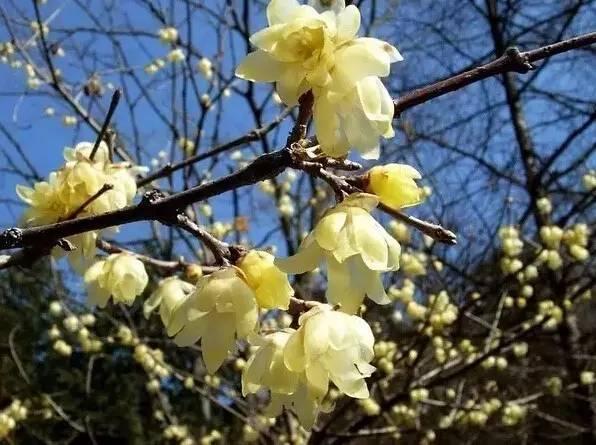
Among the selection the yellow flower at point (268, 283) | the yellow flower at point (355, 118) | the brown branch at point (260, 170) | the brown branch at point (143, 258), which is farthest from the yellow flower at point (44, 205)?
the yellow flower at point (355, 118)

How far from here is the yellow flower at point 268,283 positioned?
34.1 inches

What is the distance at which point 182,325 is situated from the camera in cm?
91

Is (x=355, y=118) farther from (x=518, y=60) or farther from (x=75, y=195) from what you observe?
(x=75, y=195)

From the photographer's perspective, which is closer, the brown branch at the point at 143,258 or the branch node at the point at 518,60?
the branch node at the point at 518,60

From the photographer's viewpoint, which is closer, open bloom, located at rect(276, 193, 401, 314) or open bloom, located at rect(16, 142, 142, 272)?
open bloom, located at rect(276, 193, 401, 314)

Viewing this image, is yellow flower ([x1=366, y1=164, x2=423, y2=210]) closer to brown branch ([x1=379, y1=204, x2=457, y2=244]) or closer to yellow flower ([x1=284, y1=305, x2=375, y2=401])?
brown branch ([x1=379, y1=204, x2=457, y2=244])

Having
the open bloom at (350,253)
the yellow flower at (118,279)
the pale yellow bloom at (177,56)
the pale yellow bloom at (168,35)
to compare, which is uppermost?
the pale yellow bloom at (168,35)

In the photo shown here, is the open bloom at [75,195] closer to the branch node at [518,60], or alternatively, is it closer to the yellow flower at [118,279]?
the yellow flower at [118,279]

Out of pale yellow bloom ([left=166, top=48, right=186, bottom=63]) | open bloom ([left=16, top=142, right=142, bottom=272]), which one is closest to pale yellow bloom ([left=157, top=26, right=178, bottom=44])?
pale yellow bloom ([left=166, top=48, right=186, bottom=63])

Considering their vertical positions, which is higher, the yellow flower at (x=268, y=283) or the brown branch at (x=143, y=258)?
the brown branch at (x=143, y=258)

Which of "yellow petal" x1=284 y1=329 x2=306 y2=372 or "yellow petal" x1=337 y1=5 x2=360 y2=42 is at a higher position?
"yellow petal" x1=337 y1=5 x2=360 y2=42

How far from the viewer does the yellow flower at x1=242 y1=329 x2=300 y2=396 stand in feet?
2.86

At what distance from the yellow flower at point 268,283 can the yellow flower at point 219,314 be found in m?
0.01

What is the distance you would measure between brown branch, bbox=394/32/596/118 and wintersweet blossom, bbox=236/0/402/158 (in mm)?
34
